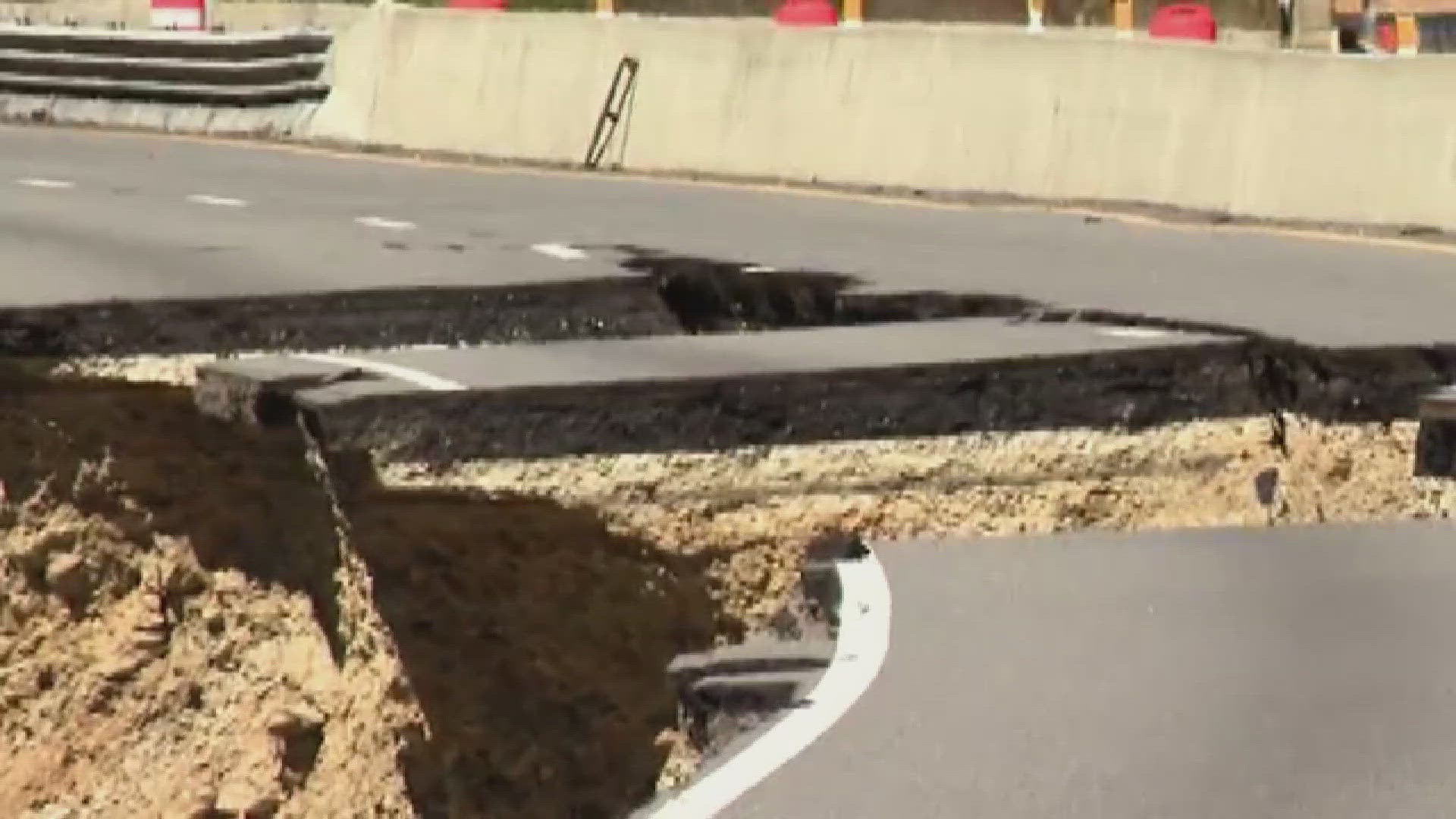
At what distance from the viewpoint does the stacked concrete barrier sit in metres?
29.0

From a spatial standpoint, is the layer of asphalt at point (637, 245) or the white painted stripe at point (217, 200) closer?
the layer of asphalt at point (637, 245)

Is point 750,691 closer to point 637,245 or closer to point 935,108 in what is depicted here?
point 637,245

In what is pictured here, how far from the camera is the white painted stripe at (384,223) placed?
728 inches

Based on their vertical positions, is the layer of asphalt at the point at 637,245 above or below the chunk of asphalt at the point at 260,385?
below

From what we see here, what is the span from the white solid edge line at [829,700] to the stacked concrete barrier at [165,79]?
65.9 ft

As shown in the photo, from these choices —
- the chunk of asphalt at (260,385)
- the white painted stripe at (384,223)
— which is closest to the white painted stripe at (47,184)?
the white painted stripe at (384,223)

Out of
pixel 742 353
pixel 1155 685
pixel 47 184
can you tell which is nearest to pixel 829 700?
pixel 1155 685

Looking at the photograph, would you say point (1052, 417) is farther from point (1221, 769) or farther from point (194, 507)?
point (1221, 769)

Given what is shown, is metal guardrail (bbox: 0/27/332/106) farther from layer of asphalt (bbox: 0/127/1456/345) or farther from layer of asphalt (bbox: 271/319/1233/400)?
layer of asphalt (bbox: 271/319/1233/400)

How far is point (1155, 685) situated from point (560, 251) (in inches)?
354

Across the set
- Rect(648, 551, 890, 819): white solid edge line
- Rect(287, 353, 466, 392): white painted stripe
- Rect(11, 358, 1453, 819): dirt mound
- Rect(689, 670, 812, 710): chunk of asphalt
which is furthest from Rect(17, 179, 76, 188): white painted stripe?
Rect(689, 670, 812, 710): chunk of asphalt

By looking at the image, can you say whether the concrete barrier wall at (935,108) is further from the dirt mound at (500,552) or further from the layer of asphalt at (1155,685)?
the layer of asphalt at (1155,685)

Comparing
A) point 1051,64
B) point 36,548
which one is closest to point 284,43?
point 1051,64

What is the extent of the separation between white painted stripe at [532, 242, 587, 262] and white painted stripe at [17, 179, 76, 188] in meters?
6.26
